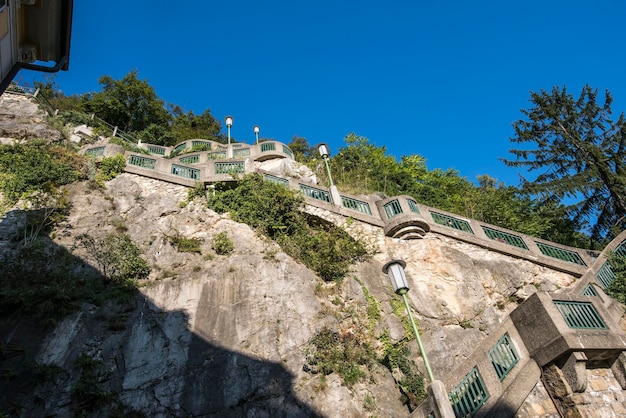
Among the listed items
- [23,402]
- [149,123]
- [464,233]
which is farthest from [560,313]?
[149,123]

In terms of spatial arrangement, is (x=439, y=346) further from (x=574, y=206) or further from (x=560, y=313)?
(x=574, y=206)

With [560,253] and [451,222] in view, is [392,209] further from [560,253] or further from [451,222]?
[560,253]

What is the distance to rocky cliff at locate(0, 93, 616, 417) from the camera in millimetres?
7957

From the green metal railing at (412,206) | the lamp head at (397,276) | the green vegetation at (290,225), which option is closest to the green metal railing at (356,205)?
the green vegetation at (290,225)

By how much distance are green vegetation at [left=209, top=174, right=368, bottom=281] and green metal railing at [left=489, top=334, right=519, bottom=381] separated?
5083 millimetres

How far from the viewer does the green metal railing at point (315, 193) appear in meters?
14.5

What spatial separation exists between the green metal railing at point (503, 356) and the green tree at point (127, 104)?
28924mm

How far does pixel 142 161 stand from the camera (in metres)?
15.6

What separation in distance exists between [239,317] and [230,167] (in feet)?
24.0

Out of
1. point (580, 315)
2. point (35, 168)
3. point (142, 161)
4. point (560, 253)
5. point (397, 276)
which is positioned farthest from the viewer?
point (142, 161)

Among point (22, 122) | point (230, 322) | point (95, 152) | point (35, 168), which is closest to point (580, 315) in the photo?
point (230, 322)

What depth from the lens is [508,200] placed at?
1944cm

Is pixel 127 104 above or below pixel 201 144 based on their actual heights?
above

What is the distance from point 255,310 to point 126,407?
3328 millimetres
